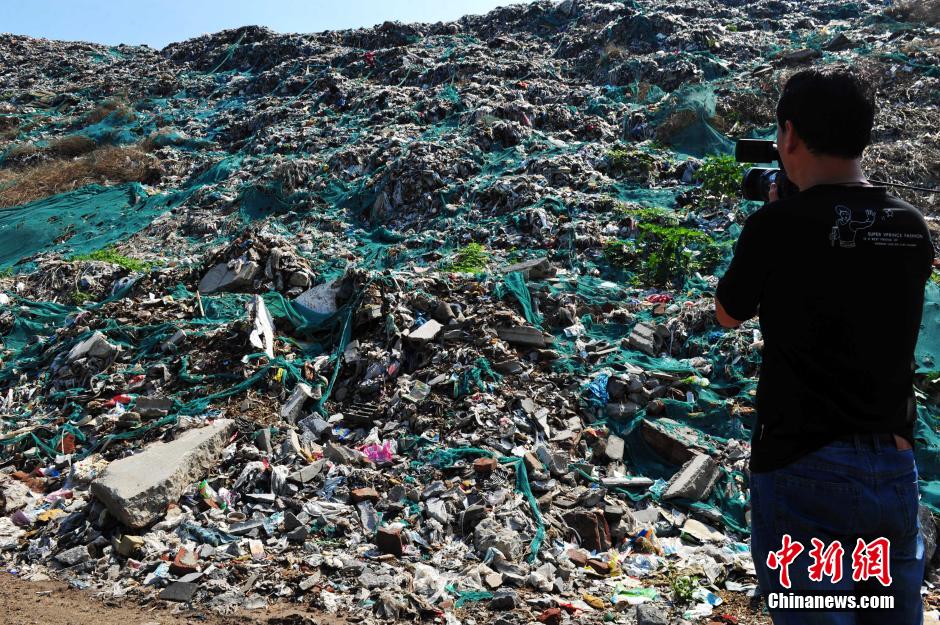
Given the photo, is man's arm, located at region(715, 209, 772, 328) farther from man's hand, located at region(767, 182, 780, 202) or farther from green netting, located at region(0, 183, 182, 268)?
green netting, located at region(0, 183, 182, 268)

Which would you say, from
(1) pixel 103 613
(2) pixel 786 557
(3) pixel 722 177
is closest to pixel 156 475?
(1) pixel 103 613

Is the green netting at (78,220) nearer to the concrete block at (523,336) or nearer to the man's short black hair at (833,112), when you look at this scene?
the concrete block at (523,336)

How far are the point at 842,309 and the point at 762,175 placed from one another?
0.52 metres

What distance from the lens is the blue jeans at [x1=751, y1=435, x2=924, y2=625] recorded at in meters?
1.11

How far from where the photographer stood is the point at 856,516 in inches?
43.4

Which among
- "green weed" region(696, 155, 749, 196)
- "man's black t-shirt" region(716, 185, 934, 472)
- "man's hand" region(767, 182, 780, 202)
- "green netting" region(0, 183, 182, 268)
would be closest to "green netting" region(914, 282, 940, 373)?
"green weed" region(696, 155, 749, 196)

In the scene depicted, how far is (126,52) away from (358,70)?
1202 centimetres

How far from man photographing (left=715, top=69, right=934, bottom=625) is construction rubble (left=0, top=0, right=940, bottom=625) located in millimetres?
1528

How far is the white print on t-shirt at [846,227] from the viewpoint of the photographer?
113 cm

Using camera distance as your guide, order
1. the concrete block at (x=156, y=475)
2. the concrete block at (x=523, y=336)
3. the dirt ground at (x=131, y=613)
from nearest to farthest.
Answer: the dirt ground at (x=131, y=613)
the concrete block at (x=156, y=475)
the concrete block at (x=523, y=336)

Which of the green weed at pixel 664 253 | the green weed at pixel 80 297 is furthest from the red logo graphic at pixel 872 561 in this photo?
the green weed at pixel 80 297

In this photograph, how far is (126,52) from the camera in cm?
2147

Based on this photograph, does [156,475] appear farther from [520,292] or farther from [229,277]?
[520,292]

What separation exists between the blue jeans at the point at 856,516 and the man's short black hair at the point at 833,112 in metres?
0.56
